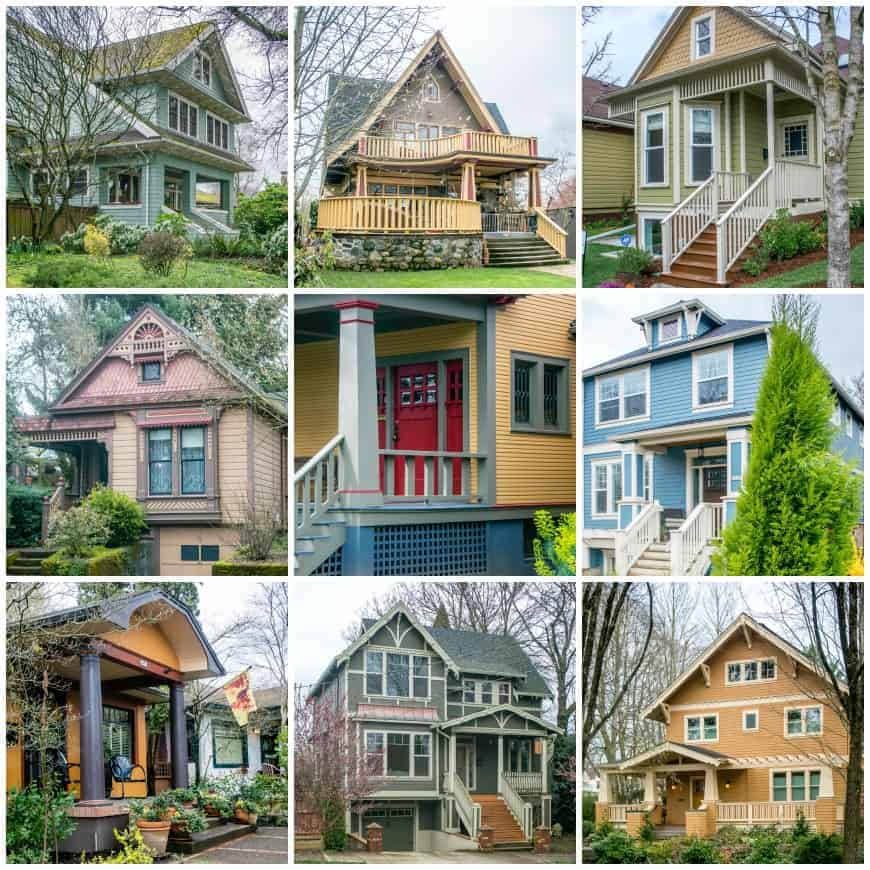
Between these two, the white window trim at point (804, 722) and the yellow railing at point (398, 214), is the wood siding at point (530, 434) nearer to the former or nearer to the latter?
the yellow railing at point (398, 214)

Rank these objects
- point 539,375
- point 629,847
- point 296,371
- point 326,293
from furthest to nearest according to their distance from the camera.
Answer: point 296,371 < point 539,375 < point 326,293 < point 629,847

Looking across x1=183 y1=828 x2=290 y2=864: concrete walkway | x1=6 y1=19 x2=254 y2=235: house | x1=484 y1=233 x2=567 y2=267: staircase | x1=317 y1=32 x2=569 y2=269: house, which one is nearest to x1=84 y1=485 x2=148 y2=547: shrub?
x1=6 y1=19 x2=254 y2=235: house

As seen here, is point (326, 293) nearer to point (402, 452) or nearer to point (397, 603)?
point (402, 452)

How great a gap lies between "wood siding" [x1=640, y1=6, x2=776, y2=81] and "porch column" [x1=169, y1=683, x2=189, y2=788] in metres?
5.62

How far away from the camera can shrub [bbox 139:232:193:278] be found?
8234 mm

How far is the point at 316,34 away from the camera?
26.9ft

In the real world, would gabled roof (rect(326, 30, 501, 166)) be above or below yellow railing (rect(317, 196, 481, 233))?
above

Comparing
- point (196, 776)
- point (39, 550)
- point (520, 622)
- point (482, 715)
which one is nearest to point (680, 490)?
point (520, 622)

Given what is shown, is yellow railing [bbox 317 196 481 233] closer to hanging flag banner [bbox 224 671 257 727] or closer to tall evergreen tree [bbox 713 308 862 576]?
tall evergreen tree [bbox 713 308 862 576]

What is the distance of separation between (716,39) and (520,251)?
203 centimetres

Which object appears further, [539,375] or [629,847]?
[539,375]

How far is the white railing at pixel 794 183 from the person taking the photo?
8.16 meters

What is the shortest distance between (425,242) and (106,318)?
2.39 meters

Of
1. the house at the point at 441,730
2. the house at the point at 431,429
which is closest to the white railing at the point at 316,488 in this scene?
the house at the point at 431,429
